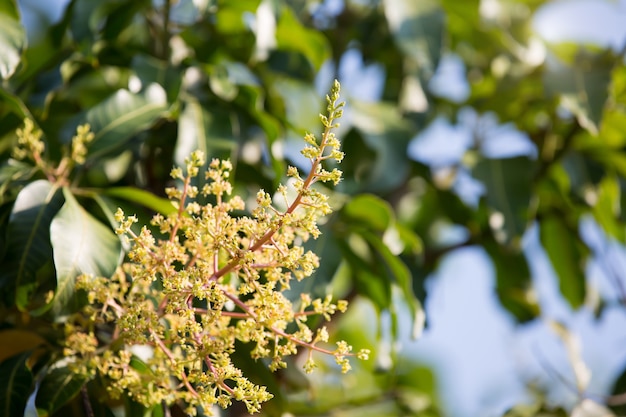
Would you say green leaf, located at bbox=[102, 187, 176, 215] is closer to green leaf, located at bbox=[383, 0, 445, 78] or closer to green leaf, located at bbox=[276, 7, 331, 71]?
green leaf, located at bbox=[276, 7, 331, 71]

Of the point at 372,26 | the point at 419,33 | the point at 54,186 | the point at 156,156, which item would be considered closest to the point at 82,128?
the point at 54,186

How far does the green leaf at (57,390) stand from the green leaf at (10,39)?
416 mm

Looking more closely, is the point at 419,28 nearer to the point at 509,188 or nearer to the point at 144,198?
the point at 509,188

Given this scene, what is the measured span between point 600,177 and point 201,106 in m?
0.87

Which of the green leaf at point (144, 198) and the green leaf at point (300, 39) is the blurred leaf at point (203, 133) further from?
the green leaf at point (300, 39)

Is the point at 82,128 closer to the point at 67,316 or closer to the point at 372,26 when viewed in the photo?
the point at 67,316

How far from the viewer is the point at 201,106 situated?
1191 millimetres

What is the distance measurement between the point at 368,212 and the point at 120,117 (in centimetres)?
41

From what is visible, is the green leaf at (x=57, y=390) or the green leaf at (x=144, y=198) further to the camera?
the green leaf at (x=144, y=198)

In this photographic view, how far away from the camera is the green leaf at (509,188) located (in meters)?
1.44

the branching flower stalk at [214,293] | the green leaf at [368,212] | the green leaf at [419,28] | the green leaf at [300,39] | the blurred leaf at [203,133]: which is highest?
the green leaf at [419,28]

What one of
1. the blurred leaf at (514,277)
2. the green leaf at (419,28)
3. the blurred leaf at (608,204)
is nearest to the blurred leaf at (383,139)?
the green leaf at (419,28)

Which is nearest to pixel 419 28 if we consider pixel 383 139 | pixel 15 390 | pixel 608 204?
pixel 383 139

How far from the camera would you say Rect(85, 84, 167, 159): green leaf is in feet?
3.51
